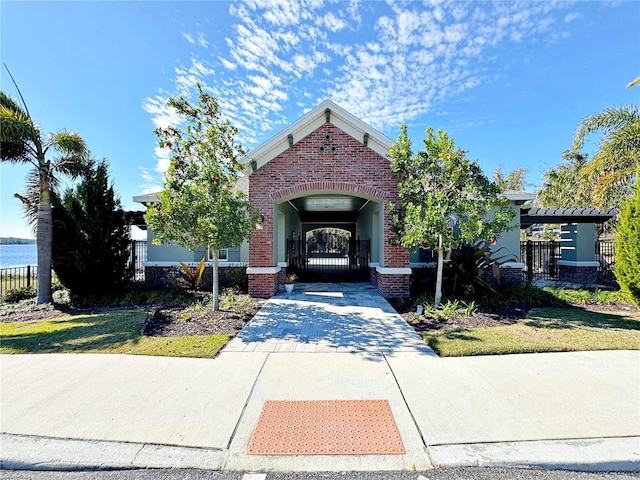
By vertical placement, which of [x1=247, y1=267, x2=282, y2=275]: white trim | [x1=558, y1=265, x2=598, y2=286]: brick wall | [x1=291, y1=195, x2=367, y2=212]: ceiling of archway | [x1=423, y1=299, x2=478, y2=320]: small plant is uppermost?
[x1=291, y1=195, x2=367, y2=212]: ceiling of archway

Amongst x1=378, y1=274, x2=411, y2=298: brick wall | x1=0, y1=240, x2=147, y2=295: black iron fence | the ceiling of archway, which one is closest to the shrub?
x1=0, y1=240, x2=147, y2=295: black iron fence

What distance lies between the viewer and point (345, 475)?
8.54 feet

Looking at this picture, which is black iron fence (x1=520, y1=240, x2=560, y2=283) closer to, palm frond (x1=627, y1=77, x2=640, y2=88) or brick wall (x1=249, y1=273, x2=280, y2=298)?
palm frond (x1=627, y1=77, x2=640, y2=88)

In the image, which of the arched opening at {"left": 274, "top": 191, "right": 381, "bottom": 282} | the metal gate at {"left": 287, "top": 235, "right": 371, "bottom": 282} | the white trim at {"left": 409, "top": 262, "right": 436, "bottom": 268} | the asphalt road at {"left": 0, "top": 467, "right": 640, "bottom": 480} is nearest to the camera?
the asphalt road at {"left": 0, "top": 467, "right": 640, "bottom": 480}

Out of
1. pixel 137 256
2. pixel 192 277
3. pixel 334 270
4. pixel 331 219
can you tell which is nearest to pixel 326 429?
pixel 192 277

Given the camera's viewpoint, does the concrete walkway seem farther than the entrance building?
No

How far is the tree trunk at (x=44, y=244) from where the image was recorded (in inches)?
374

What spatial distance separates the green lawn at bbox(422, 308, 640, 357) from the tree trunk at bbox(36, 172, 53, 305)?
11218 mm

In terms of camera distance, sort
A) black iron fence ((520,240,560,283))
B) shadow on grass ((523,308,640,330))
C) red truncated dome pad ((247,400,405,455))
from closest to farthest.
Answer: red truncated dome pad ((247,400,405,455)) < shadow on grass ((523,308,640,330)) < black iron fence ((520,240,560,283))

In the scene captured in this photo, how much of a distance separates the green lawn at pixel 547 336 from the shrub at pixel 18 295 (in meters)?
13.6

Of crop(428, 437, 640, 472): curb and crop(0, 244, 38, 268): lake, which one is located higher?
crop(428, 437, 640, 472): curb

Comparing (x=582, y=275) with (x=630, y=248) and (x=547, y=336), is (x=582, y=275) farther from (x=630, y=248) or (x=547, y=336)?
(x=547, y=336)

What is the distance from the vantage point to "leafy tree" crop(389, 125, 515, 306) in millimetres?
7691

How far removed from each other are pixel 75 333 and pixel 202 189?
4113 mm
